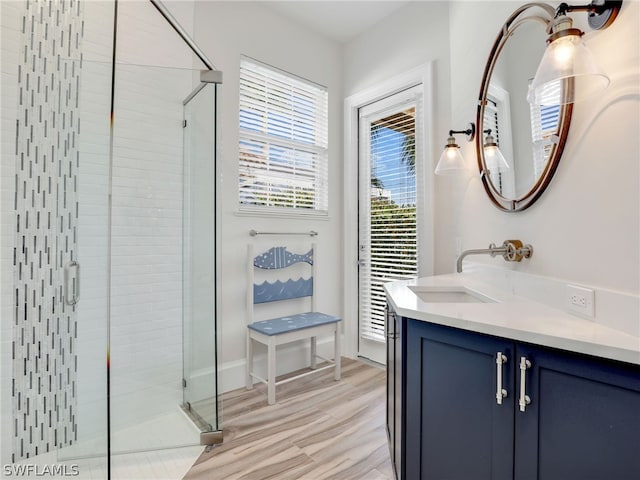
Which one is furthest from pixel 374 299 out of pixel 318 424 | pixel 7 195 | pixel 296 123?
pixel 7 195

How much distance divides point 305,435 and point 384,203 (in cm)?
189

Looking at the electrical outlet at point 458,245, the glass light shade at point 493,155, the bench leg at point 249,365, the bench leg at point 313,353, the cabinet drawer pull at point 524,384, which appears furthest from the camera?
the bench leg at point 313,353

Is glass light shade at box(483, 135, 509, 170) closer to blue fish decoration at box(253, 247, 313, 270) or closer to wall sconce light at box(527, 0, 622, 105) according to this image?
wall sconce light at box(527, 0, 622, 105)

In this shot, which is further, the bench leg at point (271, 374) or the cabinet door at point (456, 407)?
the bench leg at point (271, 374)

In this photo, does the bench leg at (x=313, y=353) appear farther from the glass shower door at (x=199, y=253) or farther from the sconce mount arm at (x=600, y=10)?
the sconce mount arm at (x=600, y=10)

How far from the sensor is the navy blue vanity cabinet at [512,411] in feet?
2.65

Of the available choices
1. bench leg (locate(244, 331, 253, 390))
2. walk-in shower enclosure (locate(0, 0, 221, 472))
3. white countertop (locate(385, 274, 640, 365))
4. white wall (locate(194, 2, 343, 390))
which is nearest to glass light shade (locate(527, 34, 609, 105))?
white countertop (locate(385, 274, 640, 365))

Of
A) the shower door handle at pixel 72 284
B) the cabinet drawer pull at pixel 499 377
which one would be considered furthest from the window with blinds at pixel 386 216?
the shower door handle at pixel 72 284

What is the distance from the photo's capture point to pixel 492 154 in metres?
1.92

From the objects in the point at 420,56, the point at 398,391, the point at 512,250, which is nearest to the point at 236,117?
the point at 420,56

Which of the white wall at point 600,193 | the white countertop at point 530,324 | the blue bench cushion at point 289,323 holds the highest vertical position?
the white wall at point 600,193

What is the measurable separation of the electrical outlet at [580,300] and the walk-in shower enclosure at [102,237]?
1.78 metres

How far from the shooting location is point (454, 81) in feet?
8.07

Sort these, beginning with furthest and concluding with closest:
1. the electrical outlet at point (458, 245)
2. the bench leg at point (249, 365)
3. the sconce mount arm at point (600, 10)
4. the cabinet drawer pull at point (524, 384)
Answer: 1. the bench leg at point (249, 365)
2. the electrical outlet at point (458, 245)
3. the sconce mount arm at point (600, 10)
4. the cabinet drawer pull at point (524, 384)
